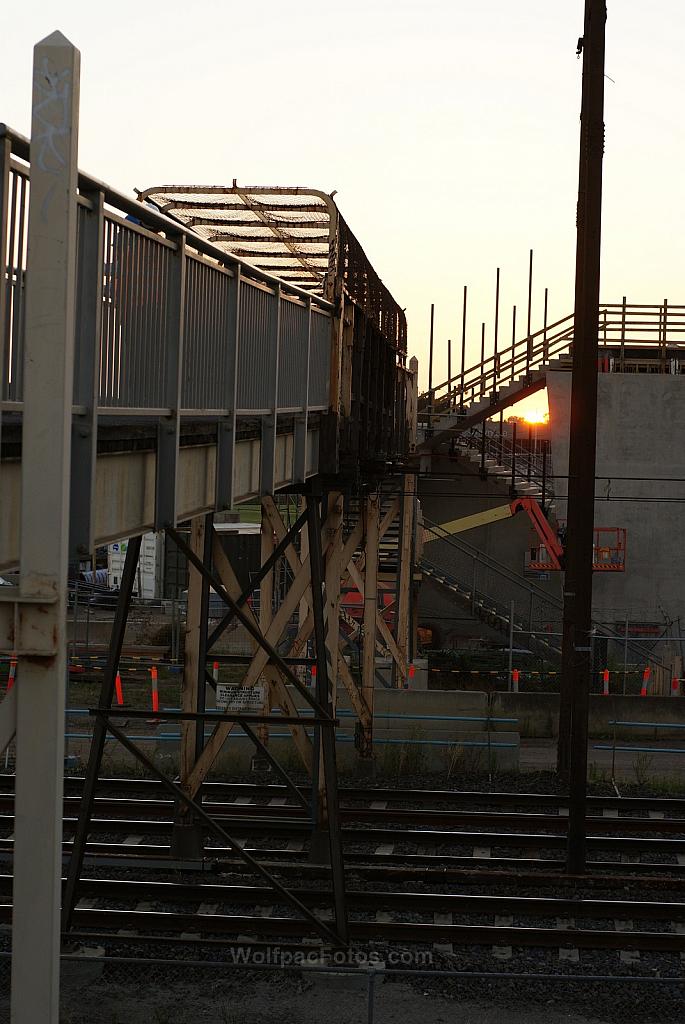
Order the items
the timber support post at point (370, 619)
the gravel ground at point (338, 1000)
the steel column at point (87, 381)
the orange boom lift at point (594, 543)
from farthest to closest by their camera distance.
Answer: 1. the orange boom lift at point (594, 543)
2. the timber support post at point (370, 619)
3. the gravel ground at point (338, 1000)
4. the steel column at point (87, 381)

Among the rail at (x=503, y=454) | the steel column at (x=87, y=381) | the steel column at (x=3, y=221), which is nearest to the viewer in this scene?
the steel column at (x=3, y=221)

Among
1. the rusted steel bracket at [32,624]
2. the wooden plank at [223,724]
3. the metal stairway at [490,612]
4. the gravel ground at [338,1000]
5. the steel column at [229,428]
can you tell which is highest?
the steel column at [229,428]

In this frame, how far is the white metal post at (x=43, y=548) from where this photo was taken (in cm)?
395

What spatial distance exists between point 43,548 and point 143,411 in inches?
76.3

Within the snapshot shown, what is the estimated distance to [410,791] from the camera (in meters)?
15.6

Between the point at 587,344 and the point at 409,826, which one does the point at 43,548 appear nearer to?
the point at 409,826

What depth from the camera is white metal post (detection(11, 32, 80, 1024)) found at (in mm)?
3947

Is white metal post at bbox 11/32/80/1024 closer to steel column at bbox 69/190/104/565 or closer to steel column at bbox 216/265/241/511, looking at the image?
steel column at bbox 69/190/104/565

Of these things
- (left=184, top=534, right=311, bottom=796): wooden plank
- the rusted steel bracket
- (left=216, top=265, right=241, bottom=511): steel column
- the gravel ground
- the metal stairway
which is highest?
(left=216, top=265, right=241, bottom=511): steel column

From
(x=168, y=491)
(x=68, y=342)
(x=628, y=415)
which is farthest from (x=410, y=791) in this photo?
(x=628, y=415)

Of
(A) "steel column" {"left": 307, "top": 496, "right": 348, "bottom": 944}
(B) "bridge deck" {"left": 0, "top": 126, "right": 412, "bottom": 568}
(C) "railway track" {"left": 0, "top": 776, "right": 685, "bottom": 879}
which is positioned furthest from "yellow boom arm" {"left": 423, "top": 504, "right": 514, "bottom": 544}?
(B) "bridge deck" {"left": 0, "top": 126, "right": 412, "bottom": 568}

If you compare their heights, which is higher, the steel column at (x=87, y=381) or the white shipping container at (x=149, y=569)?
the steel column at (x=87, y=381)

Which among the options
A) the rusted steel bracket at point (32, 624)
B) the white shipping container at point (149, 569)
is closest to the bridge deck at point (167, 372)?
the rusted steel bracket at point (32, 624)

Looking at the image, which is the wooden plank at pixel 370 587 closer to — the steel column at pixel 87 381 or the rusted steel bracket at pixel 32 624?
the steel column at pixel 87 381
